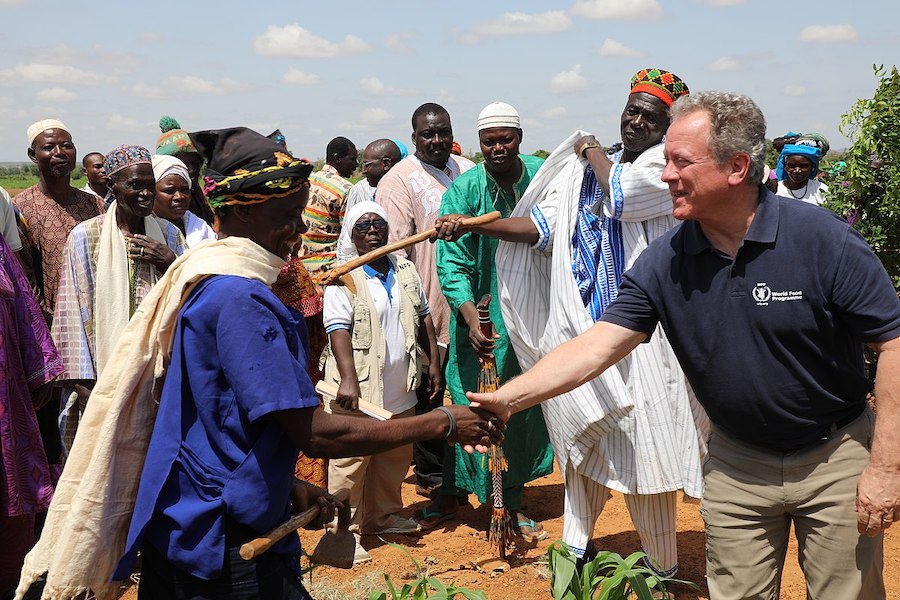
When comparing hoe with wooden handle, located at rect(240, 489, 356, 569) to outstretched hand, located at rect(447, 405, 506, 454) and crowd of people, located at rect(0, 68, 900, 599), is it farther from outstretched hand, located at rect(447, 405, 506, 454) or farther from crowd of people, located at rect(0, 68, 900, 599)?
outstretched hand, located at rect(447, 405, 506, 454)

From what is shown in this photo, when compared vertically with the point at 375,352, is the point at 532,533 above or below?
below

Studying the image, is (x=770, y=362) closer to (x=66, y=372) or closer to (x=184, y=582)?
(x=184, y=582)

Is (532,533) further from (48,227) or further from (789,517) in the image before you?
(48,227)

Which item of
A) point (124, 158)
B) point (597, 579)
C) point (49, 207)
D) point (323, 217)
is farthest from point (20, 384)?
point (323, 217)

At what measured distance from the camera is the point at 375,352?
18.0ft

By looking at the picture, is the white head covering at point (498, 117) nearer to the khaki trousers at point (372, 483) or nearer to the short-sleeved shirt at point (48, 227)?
the khaki trousers at point (372, 483)

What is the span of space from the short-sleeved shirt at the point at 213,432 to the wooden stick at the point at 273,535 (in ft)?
0.17

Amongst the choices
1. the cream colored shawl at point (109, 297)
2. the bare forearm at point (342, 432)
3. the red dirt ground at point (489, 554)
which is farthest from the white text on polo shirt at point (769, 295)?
the cream colored shawl at point (109, 297)

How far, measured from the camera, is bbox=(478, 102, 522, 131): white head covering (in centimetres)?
551

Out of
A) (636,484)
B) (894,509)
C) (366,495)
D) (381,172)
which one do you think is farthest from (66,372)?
(381,172)

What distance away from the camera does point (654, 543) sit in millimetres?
4496

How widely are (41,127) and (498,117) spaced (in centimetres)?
305

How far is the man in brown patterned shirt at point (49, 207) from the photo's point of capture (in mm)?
5434

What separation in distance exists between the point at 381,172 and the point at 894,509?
6239mm
